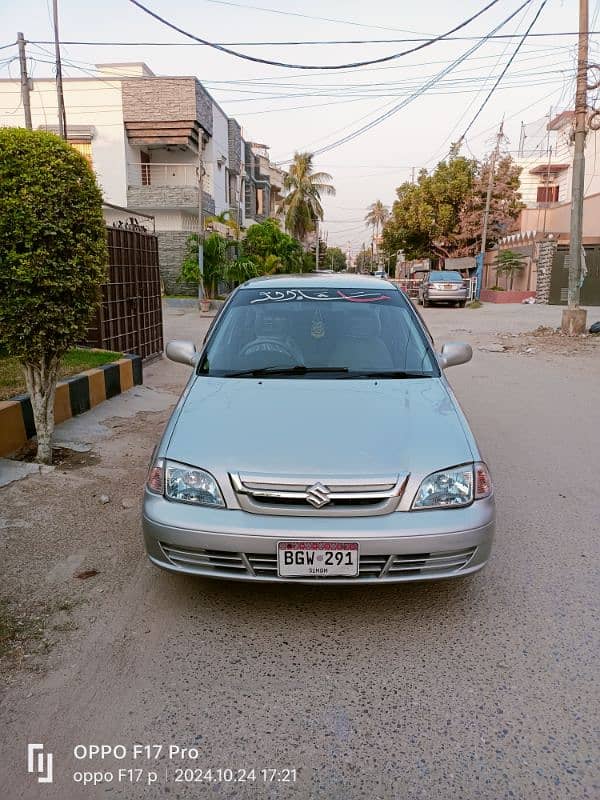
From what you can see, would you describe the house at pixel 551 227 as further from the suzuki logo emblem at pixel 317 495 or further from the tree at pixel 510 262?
the suzuki logo emblem at pixel 317 495

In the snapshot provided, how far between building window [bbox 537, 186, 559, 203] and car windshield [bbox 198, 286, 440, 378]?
4564 centimetres

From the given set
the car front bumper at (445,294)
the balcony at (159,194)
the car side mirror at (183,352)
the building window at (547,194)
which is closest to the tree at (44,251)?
the car side mirror at (183,352)

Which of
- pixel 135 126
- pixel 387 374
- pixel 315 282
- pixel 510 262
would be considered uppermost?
pixel 135 126

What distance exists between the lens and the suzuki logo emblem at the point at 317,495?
2629 mm

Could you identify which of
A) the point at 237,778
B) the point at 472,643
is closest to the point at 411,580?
the point at 472,643

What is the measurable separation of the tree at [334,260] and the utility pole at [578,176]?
92.8 m

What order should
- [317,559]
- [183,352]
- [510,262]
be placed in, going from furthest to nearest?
[510,262]
[183,352]
[317,559]

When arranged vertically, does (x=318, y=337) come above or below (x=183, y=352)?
above

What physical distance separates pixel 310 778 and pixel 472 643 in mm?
1043

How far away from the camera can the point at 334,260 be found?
445 feet

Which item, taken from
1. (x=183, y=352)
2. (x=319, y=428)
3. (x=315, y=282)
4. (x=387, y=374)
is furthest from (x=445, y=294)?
(x=319, y=428)

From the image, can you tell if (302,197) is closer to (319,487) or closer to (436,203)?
(436,203)

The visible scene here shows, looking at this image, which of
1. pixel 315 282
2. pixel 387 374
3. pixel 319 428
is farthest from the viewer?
pixel 315 282

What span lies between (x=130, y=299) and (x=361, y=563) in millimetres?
7891
